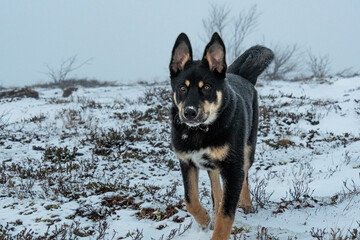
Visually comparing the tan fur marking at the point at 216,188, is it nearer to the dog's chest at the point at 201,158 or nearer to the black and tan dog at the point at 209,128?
the black and tan dog at the point at 209,128

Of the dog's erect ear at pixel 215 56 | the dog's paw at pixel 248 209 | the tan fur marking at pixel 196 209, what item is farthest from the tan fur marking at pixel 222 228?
the dog's erect ear at pixel 215 56

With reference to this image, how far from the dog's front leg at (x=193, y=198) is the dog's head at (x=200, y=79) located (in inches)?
23.7

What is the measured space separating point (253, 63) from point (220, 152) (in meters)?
2.39

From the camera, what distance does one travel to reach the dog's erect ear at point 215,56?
3586mm

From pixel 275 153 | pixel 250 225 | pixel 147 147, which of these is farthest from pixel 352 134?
pixel 250 225

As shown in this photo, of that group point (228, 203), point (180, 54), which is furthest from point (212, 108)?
point (228, 203)

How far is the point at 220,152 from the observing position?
3291 millimetres

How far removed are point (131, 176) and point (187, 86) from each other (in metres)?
2.74

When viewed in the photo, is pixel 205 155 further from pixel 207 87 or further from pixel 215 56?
pixel 215 56

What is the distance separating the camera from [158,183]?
5449 mm

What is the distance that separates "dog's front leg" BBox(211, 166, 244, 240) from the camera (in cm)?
314

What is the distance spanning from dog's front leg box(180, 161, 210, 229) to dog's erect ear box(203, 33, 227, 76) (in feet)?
3.89

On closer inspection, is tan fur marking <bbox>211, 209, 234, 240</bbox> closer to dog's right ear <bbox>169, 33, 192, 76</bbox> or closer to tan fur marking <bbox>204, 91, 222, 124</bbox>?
tan fur marking <bbox>204, 91, 222, 124</bbox>

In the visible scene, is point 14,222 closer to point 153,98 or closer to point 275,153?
point 275,153
